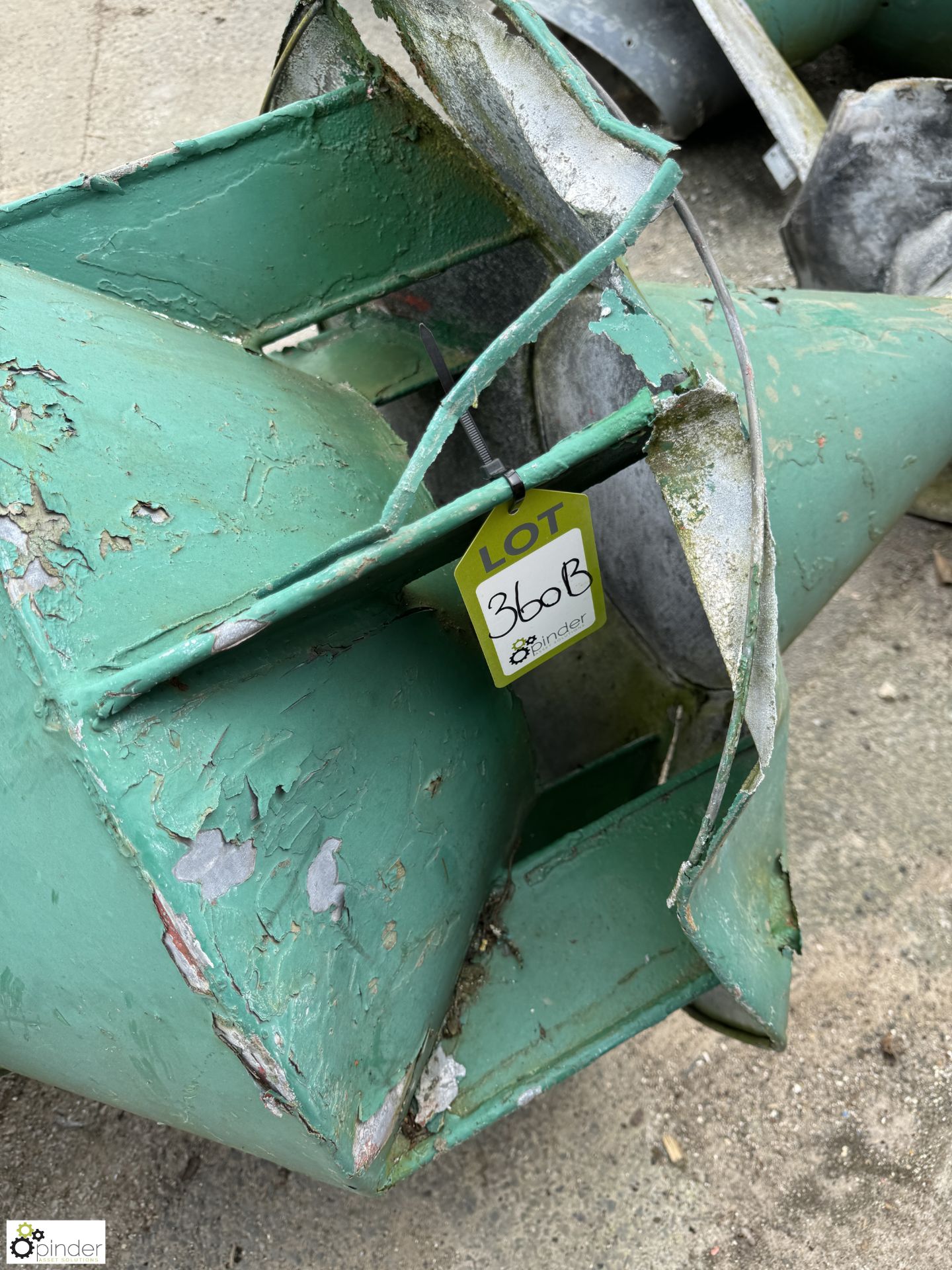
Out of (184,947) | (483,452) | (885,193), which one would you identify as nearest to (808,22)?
(885,193)

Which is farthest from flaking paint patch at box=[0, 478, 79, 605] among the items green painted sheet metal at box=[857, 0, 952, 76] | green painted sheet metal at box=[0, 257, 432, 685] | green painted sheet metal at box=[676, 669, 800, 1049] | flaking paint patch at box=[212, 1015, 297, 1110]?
green painted sheet metal at box=[857, 0, 952, 76]

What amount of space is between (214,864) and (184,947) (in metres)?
0.08

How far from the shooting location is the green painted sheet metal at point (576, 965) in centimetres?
122

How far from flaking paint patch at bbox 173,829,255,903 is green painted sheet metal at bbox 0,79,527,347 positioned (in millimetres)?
810

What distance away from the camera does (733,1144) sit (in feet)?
5.49

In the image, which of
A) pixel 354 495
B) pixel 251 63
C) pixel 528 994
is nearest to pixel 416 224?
pixel 354 495

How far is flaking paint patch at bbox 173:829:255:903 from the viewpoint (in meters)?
0.89

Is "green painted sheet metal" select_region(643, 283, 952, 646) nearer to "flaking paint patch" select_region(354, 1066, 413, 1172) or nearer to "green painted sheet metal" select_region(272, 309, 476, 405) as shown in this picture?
"green painted sheet metal" select_region(272, 309, 476, 405)

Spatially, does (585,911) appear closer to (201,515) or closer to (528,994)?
(528,994)

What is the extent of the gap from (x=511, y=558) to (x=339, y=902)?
387mm

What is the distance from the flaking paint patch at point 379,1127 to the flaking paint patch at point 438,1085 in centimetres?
5

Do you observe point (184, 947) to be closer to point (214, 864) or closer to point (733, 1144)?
point (214, 864)

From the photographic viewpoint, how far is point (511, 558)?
3.29ft

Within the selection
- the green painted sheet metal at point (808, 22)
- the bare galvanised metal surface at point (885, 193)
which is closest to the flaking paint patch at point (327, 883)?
the bare galvanised metal surface at point (885, 193)
